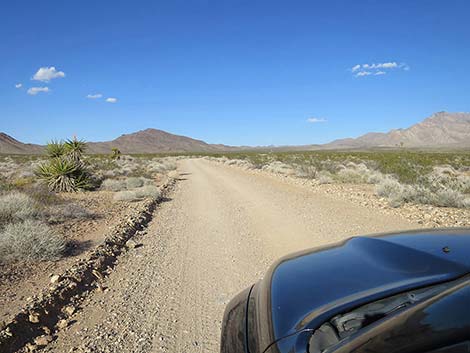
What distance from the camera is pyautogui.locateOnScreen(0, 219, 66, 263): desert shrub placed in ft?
20.7

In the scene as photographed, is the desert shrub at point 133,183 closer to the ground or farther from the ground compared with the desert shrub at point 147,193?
farther from the ground

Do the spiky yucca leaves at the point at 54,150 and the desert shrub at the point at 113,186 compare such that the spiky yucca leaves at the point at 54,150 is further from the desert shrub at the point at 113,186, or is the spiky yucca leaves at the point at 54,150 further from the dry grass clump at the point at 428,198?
the dry grass clump at the point at 428,198

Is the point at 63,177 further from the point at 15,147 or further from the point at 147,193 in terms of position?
the point at 15,147

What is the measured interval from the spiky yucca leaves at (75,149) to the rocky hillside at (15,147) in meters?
153

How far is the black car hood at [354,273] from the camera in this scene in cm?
193

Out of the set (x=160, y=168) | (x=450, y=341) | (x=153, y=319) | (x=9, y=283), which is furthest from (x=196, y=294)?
(x=160, y=168)

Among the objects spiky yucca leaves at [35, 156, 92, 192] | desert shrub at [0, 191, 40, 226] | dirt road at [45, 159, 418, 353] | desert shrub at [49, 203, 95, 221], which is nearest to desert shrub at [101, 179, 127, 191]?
spiky yucca leaves at [35, 156, 92, 192]

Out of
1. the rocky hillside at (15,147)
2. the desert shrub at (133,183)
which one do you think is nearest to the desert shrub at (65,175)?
the desert shrub at (133,183)

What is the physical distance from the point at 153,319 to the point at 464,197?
10579 millimetres

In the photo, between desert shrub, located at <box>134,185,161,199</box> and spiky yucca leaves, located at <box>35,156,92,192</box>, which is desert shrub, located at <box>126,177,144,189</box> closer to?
spiky yucca leaves, located at <box>35,156,92,192</box>

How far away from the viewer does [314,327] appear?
180 centimetres

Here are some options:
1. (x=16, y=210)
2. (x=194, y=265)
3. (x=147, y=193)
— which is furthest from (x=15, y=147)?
(x=194, y=265)

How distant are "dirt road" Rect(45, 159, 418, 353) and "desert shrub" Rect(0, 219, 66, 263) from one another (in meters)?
1.25

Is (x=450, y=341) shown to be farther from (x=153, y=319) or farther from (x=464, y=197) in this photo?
(x=464, y=197)
